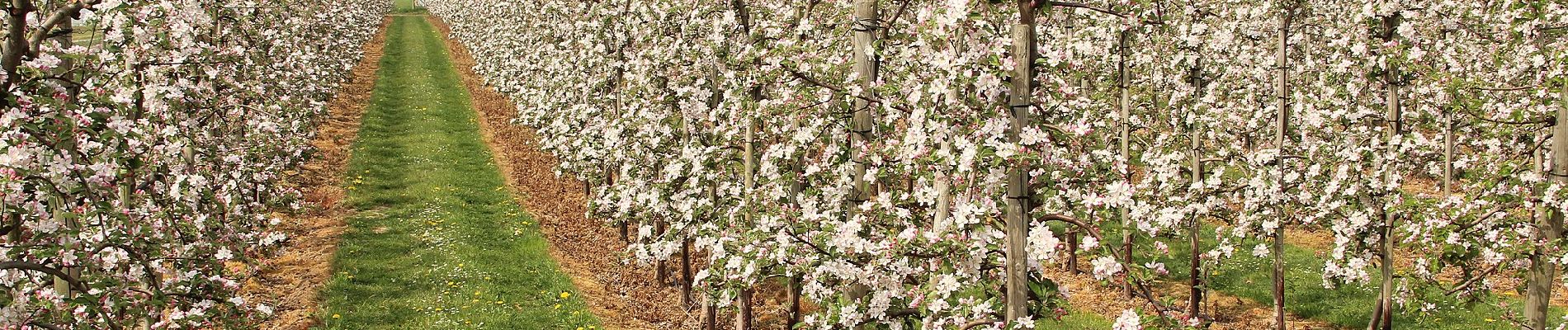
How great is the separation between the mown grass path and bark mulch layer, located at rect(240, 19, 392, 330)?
0.28 meters

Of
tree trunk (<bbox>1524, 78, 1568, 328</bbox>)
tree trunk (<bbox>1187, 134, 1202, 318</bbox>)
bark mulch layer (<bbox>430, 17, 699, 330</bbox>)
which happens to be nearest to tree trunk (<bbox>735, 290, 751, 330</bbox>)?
bark mulch layer (<bbox>430, 17, 699, 330</bbox>)

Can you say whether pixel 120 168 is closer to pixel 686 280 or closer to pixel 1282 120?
pixel 686 280

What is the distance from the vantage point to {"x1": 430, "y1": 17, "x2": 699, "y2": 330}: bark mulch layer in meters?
14.7

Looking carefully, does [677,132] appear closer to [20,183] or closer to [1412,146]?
[20,183]

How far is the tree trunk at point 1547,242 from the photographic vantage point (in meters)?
9.05

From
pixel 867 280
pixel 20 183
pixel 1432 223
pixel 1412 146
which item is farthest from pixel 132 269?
pixel 1412 146

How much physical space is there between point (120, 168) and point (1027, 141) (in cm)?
687

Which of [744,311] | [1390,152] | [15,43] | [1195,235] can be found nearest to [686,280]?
[744,311]

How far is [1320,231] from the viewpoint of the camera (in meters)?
21.0

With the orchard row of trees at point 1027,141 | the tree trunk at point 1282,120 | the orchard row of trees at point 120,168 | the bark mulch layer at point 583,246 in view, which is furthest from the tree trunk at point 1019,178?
the bark mulch layer at point 583,246

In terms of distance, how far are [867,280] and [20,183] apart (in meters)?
5.52

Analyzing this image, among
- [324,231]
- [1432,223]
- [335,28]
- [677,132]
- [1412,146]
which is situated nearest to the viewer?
[1432,223]

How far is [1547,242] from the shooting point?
9055 millimetres

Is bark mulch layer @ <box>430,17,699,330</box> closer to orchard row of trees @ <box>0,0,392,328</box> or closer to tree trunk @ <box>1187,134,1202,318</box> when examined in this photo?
orchard row of trees @ <box>0,0,392,328</box>
